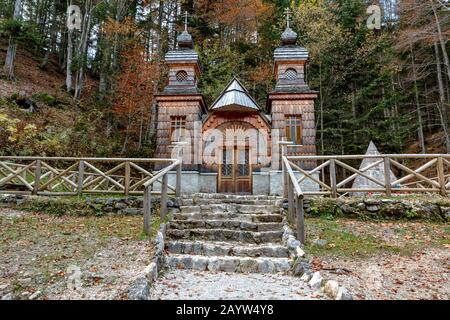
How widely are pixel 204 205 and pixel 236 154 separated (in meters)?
4.85

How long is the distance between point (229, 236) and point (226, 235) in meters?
0.07

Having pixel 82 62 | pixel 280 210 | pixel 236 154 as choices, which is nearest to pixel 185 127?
pixel 236 154

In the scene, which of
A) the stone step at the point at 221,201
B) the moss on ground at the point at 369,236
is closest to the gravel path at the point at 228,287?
the moss on ground at the point at 369,236

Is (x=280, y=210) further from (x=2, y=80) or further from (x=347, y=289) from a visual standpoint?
(x=2, y=80)

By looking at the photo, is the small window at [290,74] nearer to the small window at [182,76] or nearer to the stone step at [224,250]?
the small window at [182,76]

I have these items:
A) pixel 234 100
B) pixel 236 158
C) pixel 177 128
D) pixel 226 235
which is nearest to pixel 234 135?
pixel 236 158

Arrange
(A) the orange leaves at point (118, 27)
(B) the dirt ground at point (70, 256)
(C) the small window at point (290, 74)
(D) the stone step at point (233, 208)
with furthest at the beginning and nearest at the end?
(A) the orange leaves at point (118, 27), (C) the small window at point (290, 74), (D) the stone step at point (233, 208), (B) the dirt ground at point (70, 256)

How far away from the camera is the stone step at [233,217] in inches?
299

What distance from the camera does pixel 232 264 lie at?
566cm

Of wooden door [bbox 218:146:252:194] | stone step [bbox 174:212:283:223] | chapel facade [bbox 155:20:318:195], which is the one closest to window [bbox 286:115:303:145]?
chapel facade [bbox 155:20:318:195]

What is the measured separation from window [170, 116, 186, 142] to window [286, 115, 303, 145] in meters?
4.39

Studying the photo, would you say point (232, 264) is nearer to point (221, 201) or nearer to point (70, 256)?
point (70, 256)

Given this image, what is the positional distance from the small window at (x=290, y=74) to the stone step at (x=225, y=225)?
336 inches

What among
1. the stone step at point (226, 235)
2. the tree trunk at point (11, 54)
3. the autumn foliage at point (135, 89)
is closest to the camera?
the stone step at point (226, 235)
